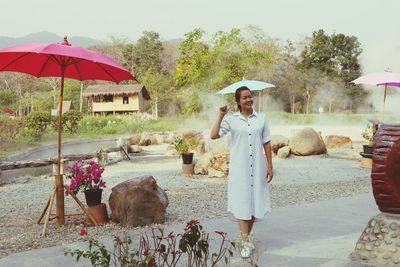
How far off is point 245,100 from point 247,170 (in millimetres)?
615

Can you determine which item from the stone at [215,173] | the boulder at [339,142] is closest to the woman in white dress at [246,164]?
the stone at [215,173]

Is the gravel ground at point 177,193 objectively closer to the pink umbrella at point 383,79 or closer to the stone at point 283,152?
the stone at point 283,152

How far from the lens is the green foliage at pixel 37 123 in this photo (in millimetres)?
22766

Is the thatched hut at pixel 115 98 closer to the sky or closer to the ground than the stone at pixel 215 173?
closer to the sky

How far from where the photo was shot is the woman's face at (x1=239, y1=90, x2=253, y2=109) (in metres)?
3.90

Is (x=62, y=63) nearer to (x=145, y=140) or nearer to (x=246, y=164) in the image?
(x=246, y=164)

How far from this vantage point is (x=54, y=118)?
981 inches

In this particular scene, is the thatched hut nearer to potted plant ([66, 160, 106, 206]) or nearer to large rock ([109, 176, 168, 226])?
potted plant ([66, 160, 106, 206])

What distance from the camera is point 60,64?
5.46 meters

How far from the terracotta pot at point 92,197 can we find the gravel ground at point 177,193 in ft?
0.99

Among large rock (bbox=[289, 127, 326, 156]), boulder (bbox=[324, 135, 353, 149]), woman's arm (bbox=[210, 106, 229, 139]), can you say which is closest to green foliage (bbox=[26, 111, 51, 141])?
large rock (bbox=[289, 127, 326, 156])

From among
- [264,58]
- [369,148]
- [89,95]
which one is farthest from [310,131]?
[89,95]

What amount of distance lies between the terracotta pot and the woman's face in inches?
99.1

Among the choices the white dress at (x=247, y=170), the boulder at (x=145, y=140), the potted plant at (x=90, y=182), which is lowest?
the boulder at (x=145, y=140)
